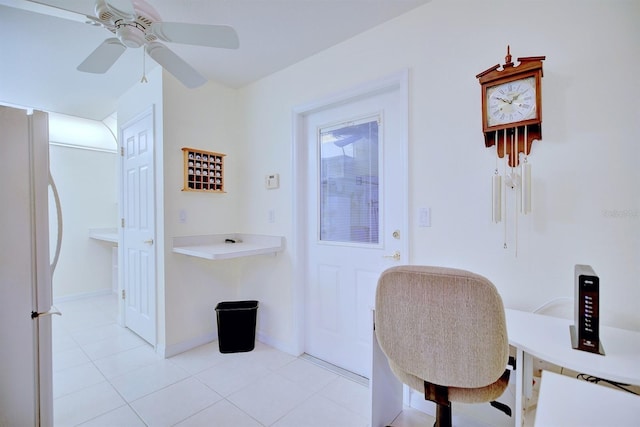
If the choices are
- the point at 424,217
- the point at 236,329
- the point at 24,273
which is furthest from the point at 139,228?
the point at 424,217

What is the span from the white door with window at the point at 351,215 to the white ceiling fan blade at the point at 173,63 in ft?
3.19

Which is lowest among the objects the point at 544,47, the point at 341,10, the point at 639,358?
the point at 639,358

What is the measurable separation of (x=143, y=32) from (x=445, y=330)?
6.31ft

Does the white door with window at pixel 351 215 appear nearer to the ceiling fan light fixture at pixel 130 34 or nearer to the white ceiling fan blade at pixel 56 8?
the ceiling fan light fixture at pixel 130 34

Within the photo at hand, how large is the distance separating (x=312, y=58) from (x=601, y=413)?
2.49 metres

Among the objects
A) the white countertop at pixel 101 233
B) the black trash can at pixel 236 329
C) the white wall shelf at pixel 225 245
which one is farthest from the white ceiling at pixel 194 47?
the black trash can at pixel 236 329

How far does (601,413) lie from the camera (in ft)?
2.24

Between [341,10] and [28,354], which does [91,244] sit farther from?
[341,10]

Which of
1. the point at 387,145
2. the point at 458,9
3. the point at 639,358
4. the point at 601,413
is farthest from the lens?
the point at 387,145

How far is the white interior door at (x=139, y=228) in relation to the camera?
2.58m

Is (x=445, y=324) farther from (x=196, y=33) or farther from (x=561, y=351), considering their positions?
(x=196, y=33)

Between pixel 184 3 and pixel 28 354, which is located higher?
pixel 184 3

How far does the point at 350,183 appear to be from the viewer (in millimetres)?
2230

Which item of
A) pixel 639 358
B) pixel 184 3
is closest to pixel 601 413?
pixel 639 358
